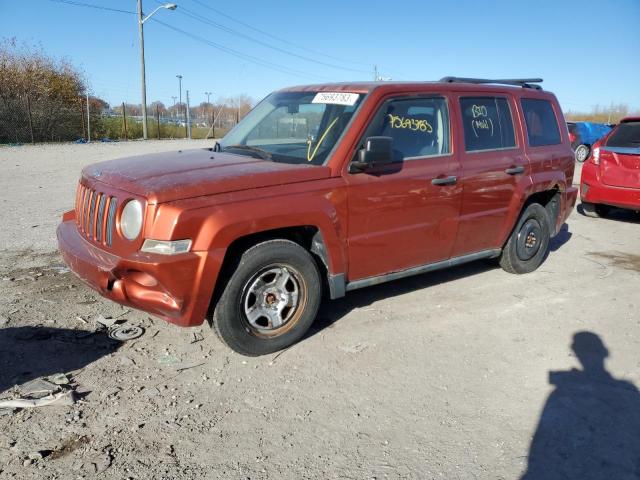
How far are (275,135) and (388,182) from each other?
1.18 m

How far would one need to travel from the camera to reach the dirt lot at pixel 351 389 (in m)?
2.65

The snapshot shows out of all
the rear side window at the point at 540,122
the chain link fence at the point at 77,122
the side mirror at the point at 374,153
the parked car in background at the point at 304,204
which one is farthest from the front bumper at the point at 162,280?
the chain link fence at the point at 77,122

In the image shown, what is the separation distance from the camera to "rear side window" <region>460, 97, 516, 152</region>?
4.76m

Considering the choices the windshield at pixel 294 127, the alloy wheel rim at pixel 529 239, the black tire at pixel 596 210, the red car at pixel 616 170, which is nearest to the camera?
the windshield at pixel 294 127

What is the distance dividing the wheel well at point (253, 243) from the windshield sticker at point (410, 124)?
3.78 feet

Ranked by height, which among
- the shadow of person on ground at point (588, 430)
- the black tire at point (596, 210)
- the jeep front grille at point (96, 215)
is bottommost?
the shadow of person on ground at point (588, 430)

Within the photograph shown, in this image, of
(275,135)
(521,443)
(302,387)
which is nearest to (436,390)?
(521,443)

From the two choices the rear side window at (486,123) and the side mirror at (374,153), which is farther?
the rear side window at (486,123)

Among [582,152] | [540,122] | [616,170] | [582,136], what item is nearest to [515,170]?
[540,122]

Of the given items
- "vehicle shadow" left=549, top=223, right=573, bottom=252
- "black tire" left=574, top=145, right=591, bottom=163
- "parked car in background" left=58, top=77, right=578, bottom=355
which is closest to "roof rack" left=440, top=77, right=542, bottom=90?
"parked car in background" left=58, top=77, right=578, bottom=355

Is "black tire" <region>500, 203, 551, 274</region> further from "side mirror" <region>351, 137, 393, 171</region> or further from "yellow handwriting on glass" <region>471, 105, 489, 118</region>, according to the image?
"side mirror" <region>351, 137, 393, 171</region>

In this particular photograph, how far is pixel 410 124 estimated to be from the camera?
4.36m

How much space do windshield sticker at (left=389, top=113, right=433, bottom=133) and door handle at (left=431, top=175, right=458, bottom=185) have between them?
Answer: 425 mm

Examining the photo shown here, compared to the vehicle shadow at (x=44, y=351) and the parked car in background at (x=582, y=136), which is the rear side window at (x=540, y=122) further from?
the parked car in background at (x=582, y=136)
